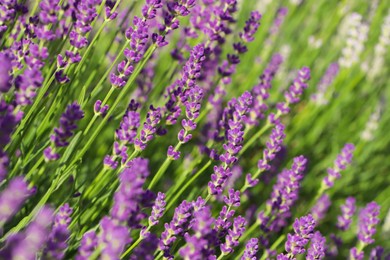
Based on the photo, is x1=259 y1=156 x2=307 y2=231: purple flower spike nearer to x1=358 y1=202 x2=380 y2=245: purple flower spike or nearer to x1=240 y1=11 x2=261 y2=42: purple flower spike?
x1=358 y1=202 x2=380 y2=245: purple flower spike

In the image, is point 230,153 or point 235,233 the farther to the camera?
point 230,153

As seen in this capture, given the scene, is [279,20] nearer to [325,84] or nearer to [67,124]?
[325,84]

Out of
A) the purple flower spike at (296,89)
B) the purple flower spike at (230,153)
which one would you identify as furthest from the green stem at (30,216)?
the purple flower spike at (296,89)

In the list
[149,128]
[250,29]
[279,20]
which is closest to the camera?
[149,128]

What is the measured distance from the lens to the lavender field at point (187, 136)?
4.65ft

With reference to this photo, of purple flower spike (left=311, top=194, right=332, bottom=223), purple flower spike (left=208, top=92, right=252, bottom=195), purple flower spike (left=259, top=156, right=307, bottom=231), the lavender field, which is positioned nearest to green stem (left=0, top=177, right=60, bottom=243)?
the lavender field

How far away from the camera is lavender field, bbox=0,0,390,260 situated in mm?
1416

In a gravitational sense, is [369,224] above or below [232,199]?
above

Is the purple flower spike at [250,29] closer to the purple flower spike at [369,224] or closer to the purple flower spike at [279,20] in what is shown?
the purple flower spike at [369,224]

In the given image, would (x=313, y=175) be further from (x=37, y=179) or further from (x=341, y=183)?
(x=37, y=179)

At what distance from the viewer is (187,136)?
1.79 m

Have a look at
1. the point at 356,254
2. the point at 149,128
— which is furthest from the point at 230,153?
the point at 356,254

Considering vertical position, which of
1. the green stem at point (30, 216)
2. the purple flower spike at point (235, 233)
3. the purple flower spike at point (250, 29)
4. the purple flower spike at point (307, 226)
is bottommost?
the green stem at point (30, 216)

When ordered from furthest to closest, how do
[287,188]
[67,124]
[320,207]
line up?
[320,207] < [287,188] < [67,124]
